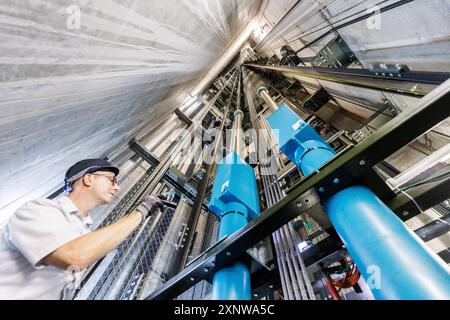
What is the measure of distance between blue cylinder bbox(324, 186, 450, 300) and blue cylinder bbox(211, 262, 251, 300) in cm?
43

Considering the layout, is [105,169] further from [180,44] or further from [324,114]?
[324,114]

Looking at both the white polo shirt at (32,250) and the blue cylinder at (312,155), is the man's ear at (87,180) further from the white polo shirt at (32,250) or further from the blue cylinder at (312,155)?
the blue cylinder at (312,155)

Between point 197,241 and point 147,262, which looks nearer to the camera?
point 147,262

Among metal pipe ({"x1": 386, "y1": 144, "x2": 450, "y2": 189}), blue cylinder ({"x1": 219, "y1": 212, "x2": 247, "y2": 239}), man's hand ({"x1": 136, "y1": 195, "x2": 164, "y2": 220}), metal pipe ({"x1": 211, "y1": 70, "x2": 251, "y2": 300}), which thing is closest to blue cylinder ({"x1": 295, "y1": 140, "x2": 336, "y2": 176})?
metal pipe ({"x1": 386, "y1": 144, "x2": 450, "y2": 189})

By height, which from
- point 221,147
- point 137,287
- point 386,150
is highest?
point 221,147

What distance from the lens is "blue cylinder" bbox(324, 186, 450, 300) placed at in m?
0.42

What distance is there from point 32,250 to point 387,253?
1.05 metres

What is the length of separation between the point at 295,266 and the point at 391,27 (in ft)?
5.55

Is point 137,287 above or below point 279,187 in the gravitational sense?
below

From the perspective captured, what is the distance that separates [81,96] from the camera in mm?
895

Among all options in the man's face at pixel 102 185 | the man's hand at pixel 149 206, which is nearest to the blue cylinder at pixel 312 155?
the man's hand at pixel 149 206

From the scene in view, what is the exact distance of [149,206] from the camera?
3.94 feet

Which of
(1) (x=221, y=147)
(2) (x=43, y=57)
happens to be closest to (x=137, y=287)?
(2) (x=43, y=57)

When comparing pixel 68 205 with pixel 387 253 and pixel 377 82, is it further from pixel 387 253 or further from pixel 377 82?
pixel 377 82
